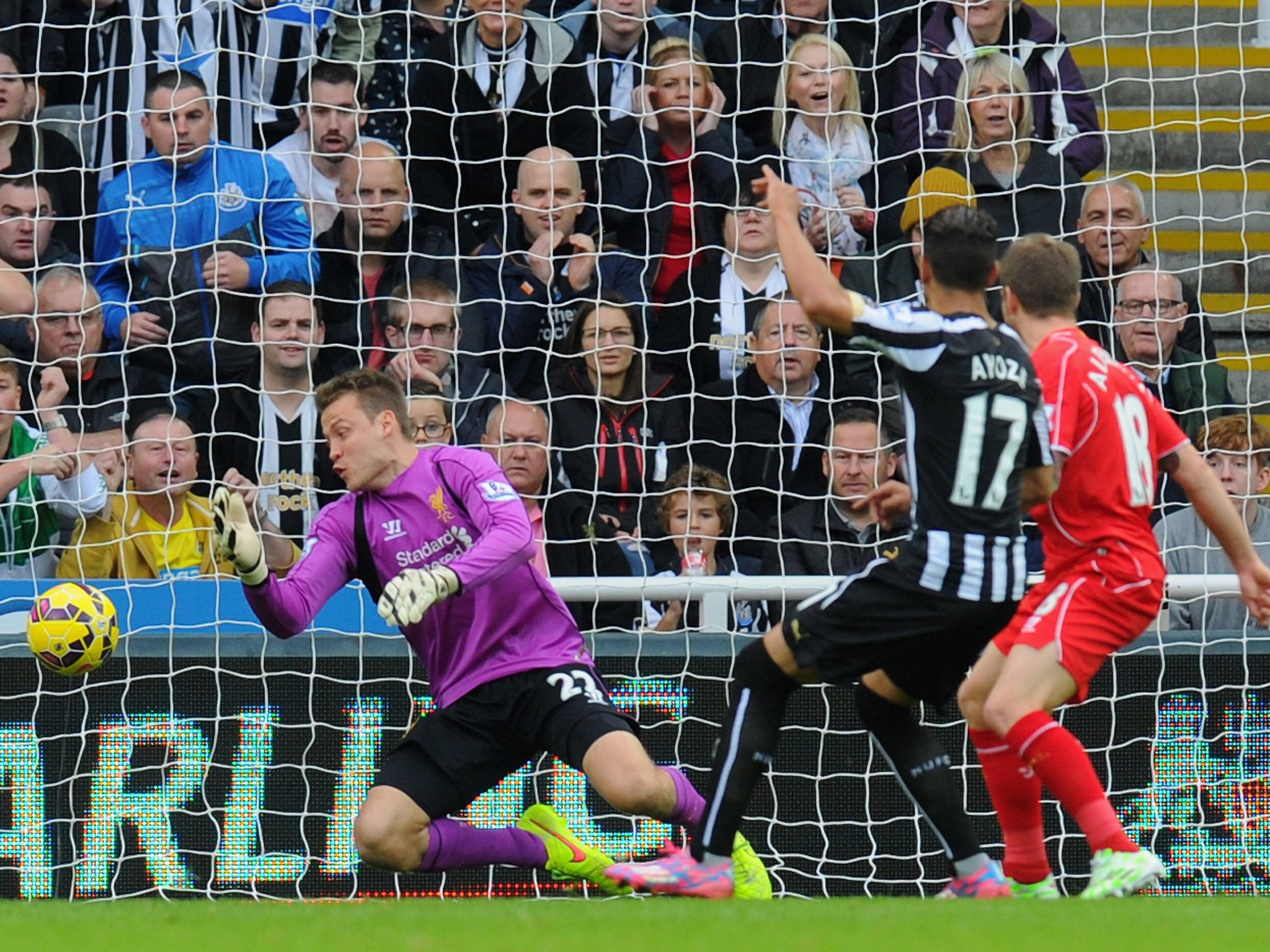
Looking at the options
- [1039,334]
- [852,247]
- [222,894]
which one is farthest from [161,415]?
[1039,334]

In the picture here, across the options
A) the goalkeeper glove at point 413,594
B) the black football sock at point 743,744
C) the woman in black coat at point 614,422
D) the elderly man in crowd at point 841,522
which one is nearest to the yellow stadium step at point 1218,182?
the elderly man in crowd at point 841,522

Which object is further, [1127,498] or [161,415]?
[161,415]

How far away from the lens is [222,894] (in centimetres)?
708

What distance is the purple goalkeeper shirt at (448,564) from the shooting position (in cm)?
591

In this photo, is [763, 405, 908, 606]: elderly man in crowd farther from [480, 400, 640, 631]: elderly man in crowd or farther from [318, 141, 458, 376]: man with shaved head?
[318, 141, 458, 376]: man with shaved head

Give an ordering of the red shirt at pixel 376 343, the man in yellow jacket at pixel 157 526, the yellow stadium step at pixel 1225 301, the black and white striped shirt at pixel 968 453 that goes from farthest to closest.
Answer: the yellow stadium step at pixel 1225 301, the red shirt at pixel 376 343, the man in yellow jacket at pixel 157 526, the black and white striped shirt at pixel 968 453

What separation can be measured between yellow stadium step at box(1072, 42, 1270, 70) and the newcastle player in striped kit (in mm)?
5542

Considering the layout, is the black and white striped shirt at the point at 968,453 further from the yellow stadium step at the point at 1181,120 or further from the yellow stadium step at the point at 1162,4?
the yellow stadium step at the point at 1162,4

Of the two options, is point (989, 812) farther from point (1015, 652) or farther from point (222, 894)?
point (222, 894)

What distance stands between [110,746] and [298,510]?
129cm

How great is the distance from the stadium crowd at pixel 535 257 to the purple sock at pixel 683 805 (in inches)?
57.0

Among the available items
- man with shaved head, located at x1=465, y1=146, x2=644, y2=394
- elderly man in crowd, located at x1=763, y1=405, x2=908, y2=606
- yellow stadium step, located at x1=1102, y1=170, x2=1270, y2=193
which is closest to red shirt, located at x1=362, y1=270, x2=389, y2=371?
man with shaved head, located at x1=465, y1=146, x2=644, y2=394

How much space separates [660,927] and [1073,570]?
185 centimetres

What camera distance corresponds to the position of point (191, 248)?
26.6 feet
